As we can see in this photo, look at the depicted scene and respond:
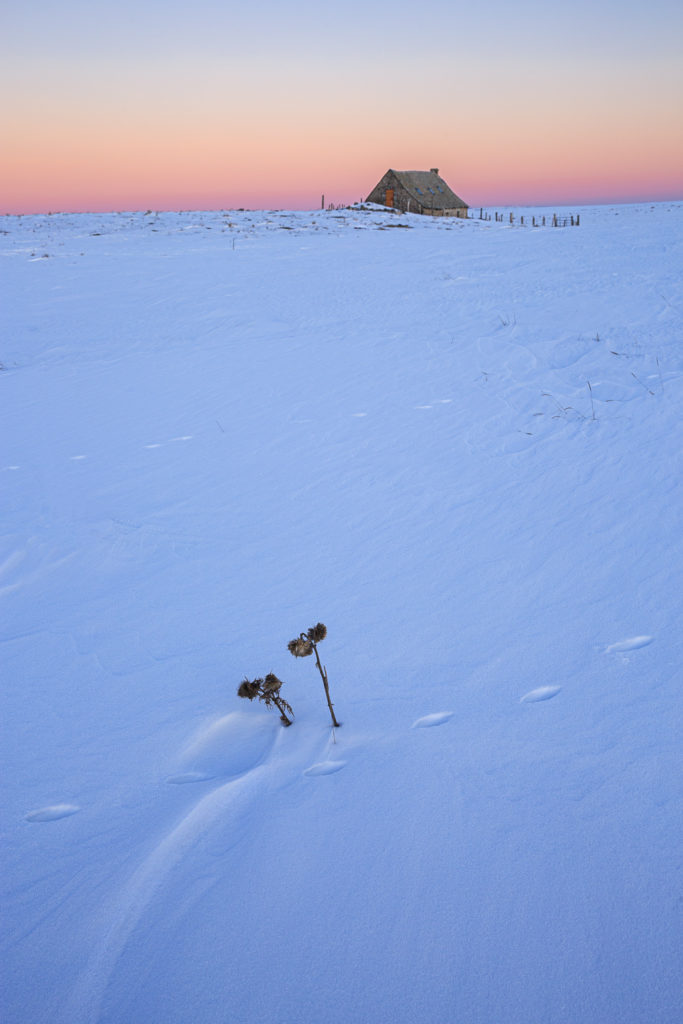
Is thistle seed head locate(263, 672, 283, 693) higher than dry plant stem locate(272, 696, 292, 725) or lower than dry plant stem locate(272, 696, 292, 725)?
higher

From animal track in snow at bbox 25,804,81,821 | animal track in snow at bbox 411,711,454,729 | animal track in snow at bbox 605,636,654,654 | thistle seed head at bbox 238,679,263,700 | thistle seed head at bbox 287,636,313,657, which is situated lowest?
animal track in snow at bbox 25,804,81,821

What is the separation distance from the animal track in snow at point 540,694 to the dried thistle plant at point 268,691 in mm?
825

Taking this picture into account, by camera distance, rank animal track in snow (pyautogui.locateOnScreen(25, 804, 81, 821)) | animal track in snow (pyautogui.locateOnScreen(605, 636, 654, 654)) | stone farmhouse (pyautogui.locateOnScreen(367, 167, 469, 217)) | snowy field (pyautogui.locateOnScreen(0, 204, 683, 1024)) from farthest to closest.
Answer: stone farmhouse (pyautogui.locateOnScreen(367, 167, 469, 217)), animal track in snow (pyautogui.locateOnScreen(605, 636, 654, 654)), animal track in snow (pyautogui.locateOnScreen(25, 804, 81, 821)), snowy field (pyautogui.locateOnScreen(0, 204, 683, 1024))

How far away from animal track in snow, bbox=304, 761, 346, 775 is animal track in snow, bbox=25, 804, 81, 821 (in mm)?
718

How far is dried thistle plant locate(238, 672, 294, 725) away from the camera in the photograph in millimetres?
1981

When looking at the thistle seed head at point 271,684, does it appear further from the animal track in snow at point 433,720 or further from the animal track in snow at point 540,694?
the animal track in snow at point 540,694

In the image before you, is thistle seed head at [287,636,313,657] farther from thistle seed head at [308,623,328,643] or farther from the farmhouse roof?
the farmhouse roof

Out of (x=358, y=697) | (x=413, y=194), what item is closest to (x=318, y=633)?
(x=358, y=697)

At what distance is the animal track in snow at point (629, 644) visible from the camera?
2.27 m

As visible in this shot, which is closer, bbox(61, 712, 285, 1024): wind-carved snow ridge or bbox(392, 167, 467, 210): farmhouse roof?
bbox(61, 712, 285, 1024): wind-carved snow ridge

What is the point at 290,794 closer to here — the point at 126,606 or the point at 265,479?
the point at 126,606

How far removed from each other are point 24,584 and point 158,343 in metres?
5.97

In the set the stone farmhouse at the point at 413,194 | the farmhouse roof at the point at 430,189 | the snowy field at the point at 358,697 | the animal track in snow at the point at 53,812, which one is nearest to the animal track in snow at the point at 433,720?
the snowy field at the point at 358,697

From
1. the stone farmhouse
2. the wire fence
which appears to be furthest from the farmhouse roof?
the wire fence
